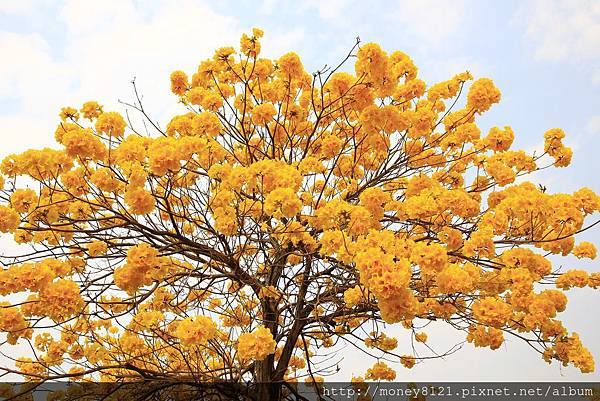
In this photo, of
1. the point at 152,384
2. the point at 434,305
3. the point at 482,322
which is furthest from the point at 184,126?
the point at 482,322

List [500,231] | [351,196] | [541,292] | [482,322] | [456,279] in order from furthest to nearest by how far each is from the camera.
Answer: [351,196] → [500,231] → [541,292] → [482,322] → [456,279]

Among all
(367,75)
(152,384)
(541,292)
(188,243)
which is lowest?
(152,384)

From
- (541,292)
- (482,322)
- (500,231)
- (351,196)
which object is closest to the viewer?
(482,322)

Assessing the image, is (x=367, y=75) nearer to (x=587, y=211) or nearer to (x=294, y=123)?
(x=294, y=123)

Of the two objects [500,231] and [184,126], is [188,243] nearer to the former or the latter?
[184,126]

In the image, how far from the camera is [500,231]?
3941mm

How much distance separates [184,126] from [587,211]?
3.03m

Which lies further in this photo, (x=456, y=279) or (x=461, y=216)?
(x=461, y=216)

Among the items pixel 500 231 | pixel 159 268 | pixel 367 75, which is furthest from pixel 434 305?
pixel 159 268

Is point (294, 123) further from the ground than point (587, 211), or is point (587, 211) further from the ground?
point (294, 123)

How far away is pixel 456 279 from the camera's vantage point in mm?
3047

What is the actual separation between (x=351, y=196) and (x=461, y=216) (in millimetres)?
1203

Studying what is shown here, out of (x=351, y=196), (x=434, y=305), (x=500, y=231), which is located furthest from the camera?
(x=351, y=196)

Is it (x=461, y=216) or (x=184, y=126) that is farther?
(x=184, y=126)
